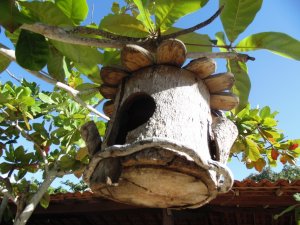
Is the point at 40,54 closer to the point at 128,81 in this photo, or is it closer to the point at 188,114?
the point at 128,81

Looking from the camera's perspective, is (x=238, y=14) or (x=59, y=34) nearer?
(x=59, y=34)

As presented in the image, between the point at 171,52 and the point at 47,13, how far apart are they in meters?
0.58

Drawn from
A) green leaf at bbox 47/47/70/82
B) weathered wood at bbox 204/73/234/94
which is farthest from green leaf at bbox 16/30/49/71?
weathered wood at bbox 204/73/234/94

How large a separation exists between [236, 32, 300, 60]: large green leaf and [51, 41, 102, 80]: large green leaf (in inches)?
30.9

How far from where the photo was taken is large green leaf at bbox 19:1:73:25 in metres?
1.55

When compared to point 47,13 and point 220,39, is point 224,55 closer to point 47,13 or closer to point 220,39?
point 220,39

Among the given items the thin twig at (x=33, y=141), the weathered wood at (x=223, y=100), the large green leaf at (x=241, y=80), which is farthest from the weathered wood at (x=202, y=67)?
the thin twig at (x=33, y=141)

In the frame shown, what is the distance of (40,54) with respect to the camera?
159 cm

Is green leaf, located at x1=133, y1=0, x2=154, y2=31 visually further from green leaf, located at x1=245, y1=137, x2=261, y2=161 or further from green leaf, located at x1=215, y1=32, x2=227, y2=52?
green leaf, located at x1=245, y1=137, x2=261, y2=161

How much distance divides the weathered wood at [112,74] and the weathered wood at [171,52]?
0.64ft

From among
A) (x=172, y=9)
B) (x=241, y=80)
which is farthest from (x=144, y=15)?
(x=241, y=80)

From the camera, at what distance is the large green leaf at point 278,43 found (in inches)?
63.9

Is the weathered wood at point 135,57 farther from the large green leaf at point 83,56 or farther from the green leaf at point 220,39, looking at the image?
the green leaf at point 220,39

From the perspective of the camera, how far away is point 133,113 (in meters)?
1.81
